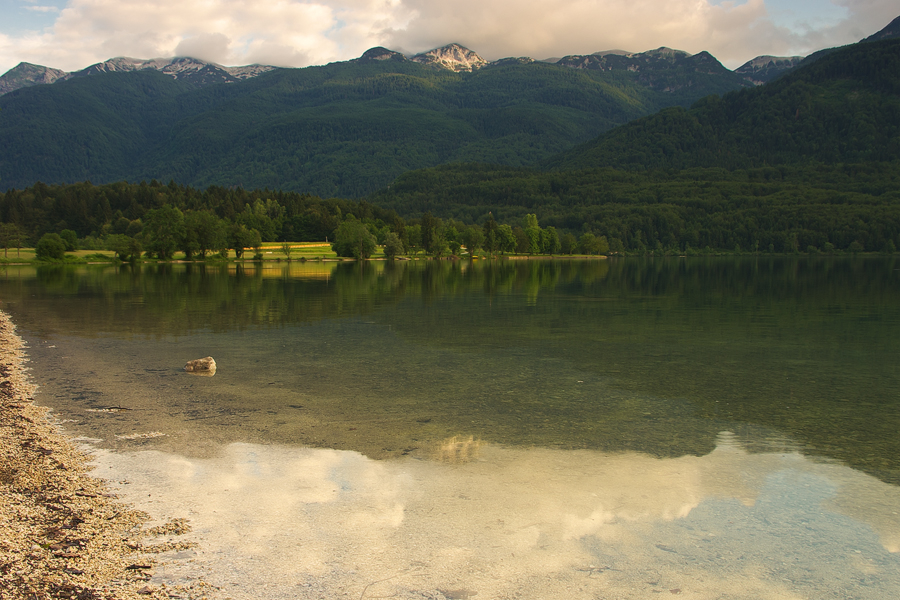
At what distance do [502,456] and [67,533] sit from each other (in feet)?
24.7

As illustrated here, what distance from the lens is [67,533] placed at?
9.23m

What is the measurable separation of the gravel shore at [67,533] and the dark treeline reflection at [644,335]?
297 inches

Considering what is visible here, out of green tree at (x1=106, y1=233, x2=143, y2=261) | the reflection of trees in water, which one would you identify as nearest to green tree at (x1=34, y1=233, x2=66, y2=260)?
green tree at (x1=106, y1=233, x2=143, y2=261)

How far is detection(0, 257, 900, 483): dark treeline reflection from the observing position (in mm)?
16016

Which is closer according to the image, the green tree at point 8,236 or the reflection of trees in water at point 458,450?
the reflection of trees in water at point 458,450

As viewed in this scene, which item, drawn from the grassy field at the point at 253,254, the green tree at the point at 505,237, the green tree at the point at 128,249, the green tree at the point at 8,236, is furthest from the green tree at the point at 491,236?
the green tree at the point at 8,236

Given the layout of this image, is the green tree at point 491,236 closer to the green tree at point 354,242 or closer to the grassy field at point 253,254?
the grassy field at point 253,254

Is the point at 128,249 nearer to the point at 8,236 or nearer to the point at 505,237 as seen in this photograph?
the point at 8,236

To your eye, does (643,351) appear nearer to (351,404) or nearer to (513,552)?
(351,404)

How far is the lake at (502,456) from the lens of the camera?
8.83 m

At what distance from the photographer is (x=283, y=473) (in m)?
12.3

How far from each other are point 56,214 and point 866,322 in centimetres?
20938

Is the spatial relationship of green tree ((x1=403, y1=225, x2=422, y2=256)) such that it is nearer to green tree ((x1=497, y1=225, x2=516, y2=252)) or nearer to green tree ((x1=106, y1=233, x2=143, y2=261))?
green tree ((x1=497, y1=225, x2=516, y2=252))

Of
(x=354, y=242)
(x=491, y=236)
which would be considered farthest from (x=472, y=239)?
(x=354, y=242)
